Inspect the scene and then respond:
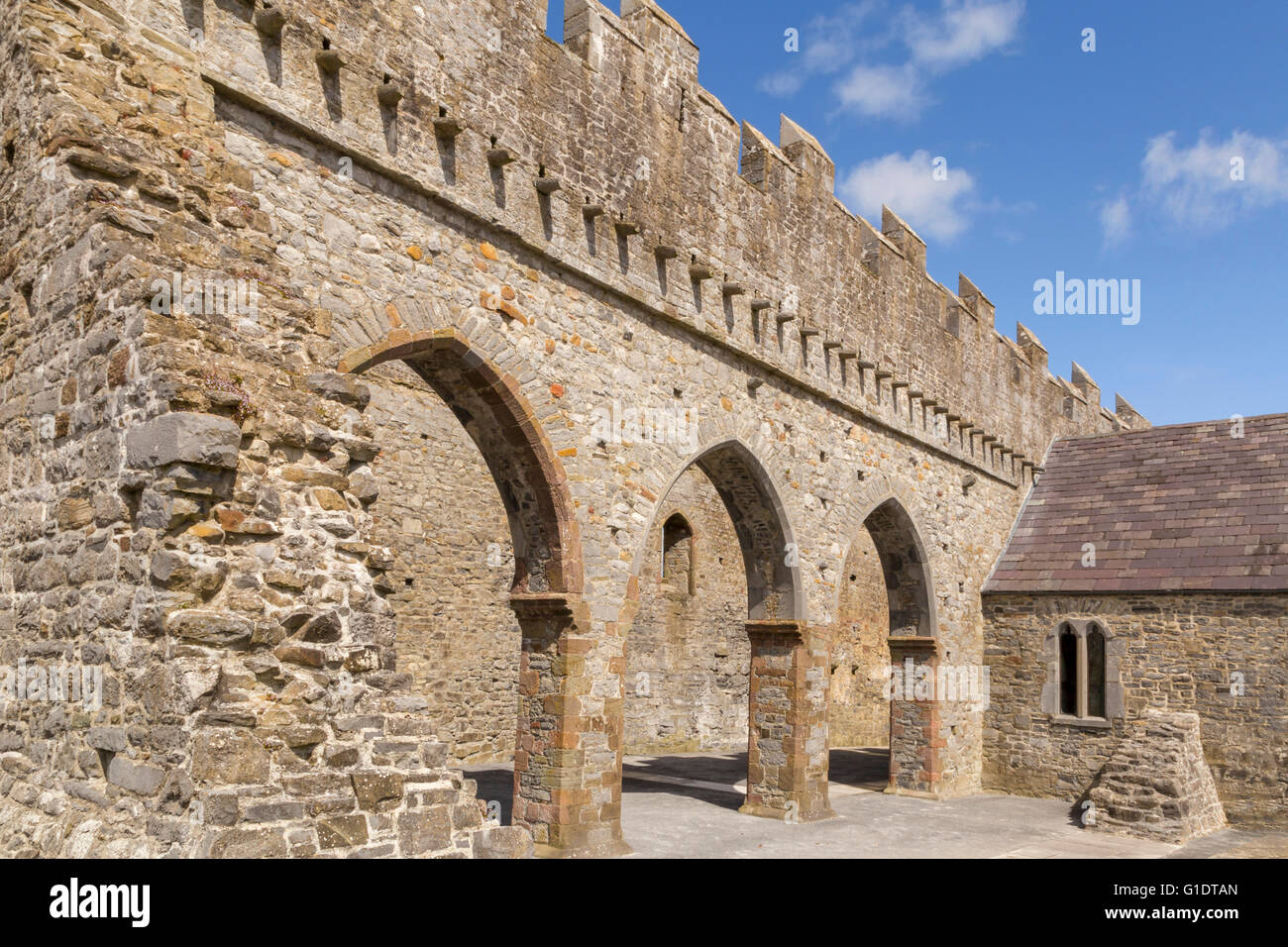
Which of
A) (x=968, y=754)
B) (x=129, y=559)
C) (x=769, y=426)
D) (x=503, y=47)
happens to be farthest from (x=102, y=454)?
(x=968, y=754)

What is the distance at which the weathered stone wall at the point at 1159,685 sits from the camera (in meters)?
13.2

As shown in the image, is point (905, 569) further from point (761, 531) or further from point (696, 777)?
point (696, 777)

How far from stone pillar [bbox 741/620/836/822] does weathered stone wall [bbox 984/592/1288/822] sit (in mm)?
4820

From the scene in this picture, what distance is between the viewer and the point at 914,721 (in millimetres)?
14570

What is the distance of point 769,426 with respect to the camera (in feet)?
37.6

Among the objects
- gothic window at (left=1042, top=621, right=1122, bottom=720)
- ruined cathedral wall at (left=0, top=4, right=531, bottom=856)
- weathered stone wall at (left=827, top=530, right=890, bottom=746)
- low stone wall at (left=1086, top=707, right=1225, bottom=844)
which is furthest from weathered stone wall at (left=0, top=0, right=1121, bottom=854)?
weathered stone wall at (left=827, top=530, right=890, bottom=746)

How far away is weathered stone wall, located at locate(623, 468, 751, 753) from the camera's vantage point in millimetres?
17500

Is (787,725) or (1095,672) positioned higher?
(1095,672)

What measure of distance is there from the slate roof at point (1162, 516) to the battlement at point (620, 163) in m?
2.42

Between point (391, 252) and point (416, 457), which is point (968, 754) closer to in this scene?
point (416, 457)

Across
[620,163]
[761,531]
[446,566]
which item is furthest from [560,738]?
[446,566]

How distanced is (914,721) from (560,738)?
772cm

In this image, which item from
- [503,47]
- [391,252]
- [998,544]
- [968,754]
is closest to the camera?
[391,252]

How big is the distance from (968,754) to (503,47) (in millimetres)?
11672
